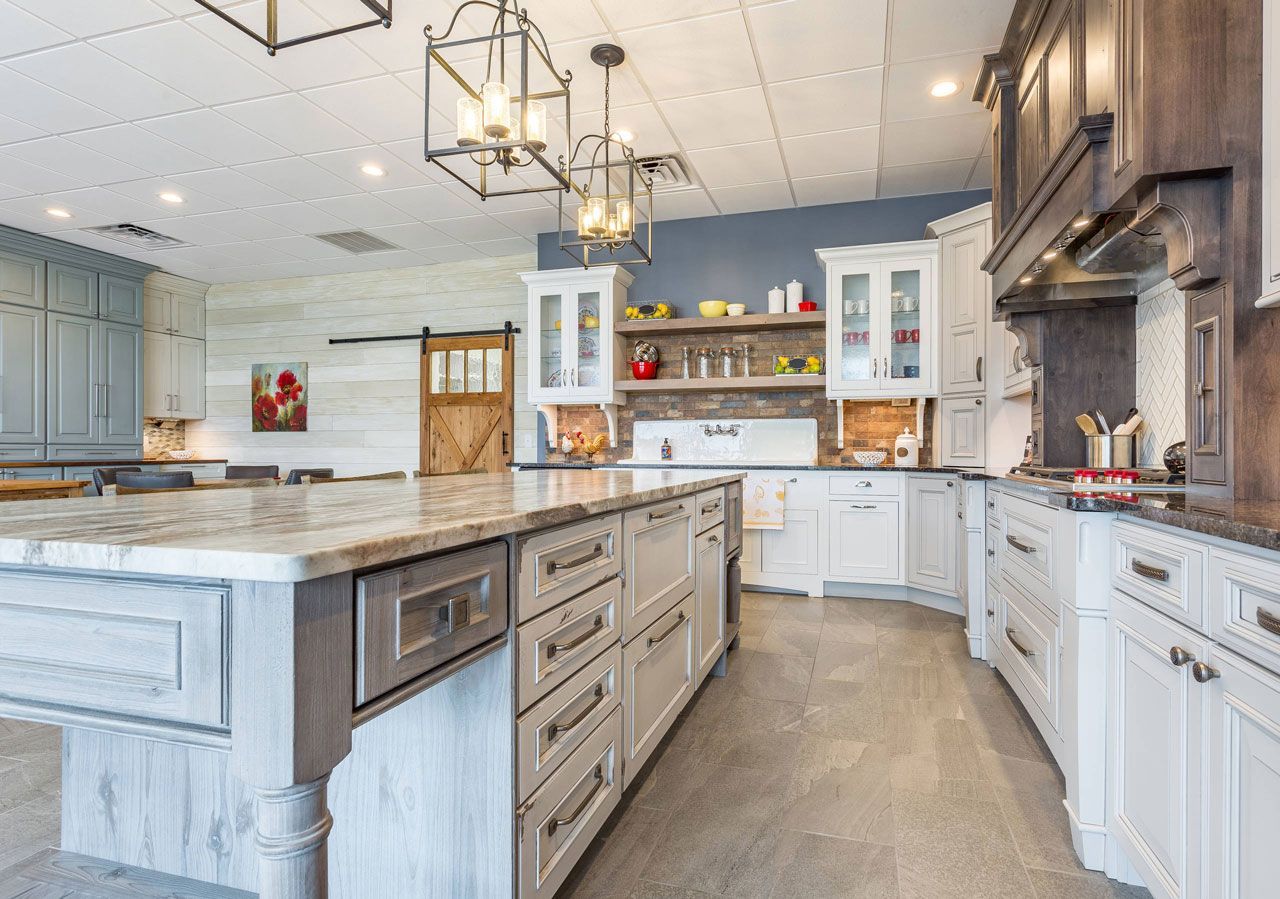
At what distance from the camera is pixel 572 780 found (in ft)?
4.62

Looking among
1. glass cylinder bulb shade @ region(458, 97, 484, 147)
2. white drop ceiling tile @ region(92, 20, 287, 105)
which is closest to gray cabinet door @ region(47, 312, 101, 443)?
white drop ceiling tile @ region(92, 20, 287, 105)

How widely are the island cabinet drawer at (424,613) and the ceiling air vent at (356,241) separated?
5.41 m

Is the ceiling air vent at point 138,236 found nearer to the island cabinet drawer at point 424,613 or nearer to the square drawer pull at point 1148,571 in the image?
the island cabinet drawer at point 424,613

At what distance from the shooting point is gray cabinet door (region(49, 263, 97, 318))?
5.91 m

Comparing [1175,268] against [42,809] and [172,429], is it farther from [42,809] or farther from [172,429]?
[172,429]

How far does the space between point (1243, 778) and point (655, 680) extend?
1.29m

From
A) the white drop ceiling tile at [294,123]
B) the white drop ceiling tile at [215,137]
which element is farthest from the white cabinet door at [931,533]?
the white drop ceiling tile at [215,137]

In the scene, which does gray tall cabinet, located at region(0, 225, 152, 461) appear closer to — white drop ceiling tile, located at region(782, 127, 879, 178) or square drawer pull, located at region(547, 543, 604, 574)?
white drop ceiling tile, located at region(782, 127, 879, 178)

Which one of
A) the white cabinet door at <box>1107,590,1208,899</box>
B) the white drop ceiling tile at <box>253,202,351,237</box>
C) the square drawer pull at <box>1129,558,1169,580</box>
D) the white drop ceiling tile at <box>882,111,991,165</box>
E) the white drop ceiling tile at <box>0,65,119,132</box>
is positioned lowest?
the white cabinet door at <box>1107,590,1208,899</box>

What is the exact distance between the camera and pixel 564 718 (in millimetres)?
1371

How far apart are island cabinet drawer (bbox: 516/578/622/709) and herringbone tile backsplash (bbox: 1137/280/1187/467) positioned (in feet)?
7.20

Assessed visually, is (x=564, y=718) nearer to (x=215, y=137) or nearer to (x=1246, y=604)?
(x=1246, y=604)

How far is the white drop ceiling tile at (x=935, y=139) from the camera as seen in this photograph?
382 centimetres

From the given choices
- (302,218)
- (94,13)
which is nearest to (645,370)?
(302,218)
